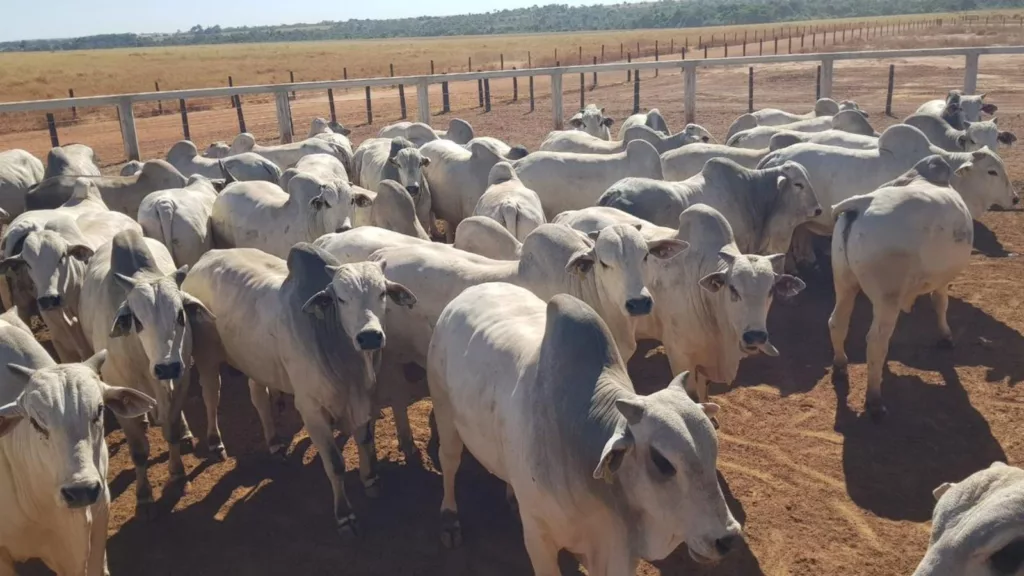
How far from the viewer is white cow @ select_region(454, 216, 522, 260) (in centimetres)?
782

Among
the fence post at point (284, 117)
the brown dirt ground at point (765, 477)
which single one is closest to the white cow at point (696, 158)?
the brown dirt ground at point (765, 477)

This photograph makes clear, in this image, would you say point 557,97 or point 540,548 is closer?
point 540,548

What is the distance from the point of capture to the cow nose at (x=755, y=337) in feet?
20.8

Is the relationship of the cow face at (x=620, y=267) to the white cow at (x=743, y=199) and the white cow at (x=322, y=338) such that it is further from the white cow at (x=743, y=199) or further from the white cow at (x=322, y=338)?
the white cow at (x=743, y=199)

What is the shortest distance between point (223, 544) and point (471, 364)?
238 centimetres

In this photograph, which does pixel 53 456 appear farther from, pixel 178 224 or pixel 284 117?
pixel 284 117

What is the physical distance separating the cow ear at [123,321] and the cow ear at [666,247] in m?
3.89

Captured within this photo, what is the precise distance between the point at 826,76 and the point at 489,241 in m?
12.2

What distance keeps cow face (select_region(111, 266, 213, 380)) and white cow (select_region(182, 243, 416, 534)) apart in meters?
0.50

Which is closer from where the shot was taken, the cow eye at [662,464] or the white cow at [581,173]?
the cow eye at [662,464]

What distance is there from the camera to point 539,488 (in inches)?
168

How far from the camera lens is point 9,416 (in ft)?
14.8

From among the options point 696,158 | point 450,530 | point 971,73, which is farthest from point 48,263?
point 971,73

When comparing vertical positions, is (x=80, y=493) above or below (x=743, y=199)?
below
